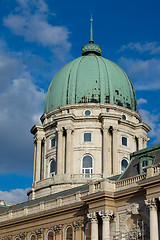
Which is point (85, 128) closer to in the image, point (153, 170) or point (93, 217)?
point (93, 217)

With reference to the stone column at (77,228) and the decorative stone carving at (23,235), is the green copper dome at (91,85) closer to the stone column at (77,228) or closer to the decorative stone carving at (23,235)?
the decorative stone carving at (23,235)

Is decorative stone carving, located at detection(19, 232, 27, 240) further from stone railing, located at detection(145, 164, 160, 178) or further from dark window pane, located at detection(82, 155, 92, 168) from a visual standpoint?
stone railing, located at detection(145, 164, 160, 178)

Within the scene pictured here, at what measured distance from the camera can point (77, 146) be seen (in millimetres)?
74375

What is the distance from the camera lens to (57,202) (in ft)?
182

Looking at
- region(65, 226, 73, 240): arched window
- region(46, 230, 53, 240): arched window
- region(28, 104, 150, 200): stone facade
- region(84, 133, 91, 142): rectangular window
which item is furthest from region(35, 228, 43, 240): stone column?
region(84, 133, 91, 142): rectangular window

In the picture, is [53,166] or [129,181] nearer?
[129,181]

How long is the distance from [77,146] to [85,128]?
2946 millimetres

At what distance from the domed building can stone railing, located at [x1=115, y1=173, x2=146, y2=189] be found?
2.53 metres

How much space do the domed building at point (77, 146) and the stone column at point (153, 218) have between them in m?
7.70

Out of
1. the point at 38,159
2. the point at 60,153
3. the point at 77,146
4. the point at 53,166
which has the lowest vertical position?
the point at 53,166

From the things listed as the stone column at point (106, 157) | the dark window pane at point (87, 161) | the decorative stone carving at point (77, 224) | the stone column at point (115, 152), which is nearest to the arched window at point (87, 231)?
the decorative stone carving at point (77, 224)

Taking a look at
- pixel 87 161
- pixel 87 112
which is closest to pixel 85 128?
pixel 87 112

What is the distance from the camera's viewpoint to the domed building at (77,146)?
5497cm

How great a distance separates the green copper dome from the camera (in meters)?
77.3
